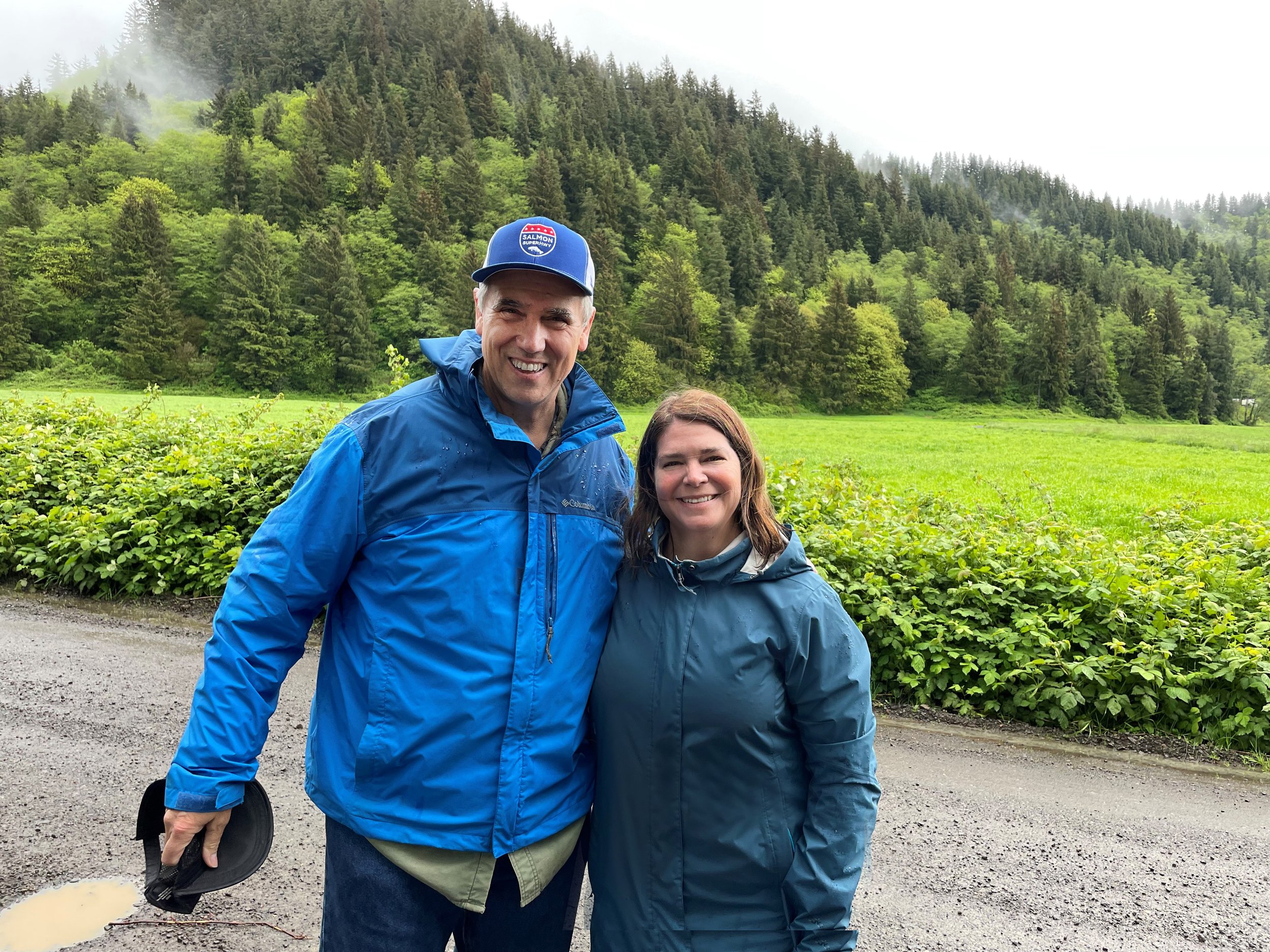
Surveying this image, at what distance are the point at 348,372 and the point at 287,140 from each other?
5892cm

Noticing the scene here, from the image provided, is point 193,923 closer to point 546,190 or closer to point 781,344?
point 781,344

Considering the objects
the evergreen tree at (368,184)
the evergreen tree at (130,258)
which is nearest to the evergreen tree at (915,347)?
the evergreen tree at (368,184)

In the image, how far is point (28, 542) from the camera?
26.3 feet

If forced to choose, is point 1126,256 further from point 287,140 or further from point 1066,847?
point 1066,847

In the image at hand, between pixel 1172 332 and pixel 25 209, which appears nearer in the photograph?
pixel 25 209

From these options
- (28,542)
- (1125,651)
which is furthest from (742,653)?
(28,542)

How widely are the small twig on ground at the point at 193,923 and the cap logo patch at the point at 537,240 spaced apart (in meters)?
2.80

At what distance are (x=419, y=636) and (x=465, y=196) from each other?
353ft

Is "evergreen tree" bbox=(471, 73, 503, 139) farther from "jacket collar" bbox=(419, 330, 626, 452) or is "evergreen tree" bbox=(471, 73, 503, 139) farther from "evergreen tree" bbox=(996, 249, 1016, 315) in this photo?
"jacket collar" bbox=(419, 330, 626, 452)

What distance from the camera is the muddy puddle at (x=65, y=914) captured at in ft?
10.0

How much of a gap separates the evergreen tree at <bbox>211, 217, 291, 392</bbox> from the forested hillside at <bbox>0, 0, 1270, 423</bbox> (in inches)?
10.0

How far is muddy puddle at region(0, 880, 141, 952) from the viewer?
120 inches

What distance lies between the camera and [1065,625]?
17.7ft

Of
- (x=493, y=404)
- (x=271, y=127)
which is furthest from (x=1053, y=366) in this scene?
(x=271, y=127)
